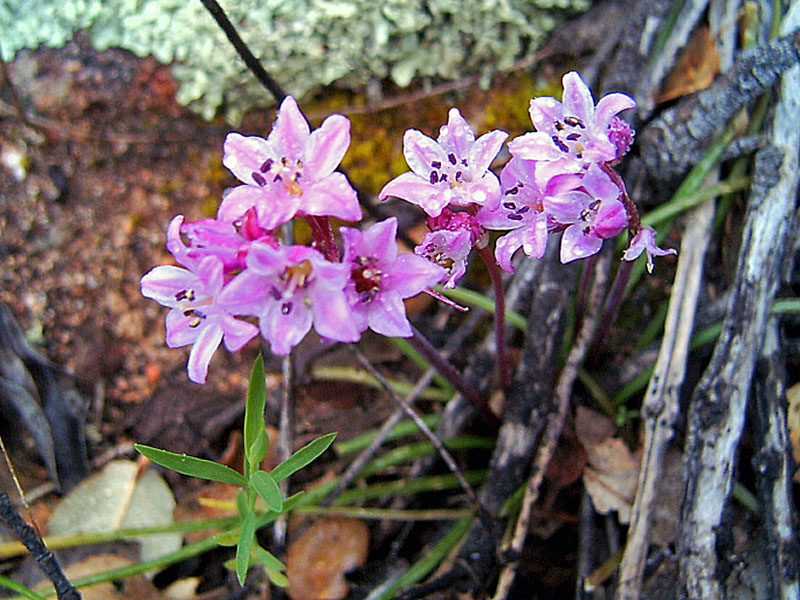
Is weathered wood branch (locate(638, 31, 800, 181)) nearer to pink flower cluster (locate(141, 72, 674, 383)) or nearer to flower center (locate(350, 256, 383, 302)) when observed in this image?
pink flower cluster (locate(141, 72, 674, 383))

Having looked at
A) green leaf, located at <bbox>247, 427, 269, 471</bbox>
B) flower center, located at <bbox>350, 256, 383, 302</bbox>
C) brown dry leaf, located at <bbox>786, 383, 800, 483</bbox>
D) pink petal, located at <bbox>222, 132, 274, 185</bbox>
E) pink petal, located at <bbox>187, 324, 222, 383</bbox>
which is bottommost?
brown dry leaf, located at <bbox>786, 383, 800, 483</bbox>

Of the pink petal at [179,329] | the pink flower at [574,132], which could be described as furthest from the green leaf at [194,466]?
the pink flower at [574,132]

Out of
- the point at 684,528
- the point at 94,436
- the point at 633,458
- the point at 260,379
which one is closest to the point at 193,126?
the point at 94,436

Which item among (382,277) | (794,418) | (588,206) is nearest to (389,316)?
(382,277)

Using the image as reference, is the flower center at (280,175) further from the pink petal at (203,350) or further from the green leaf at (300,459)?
the green leaf at (300,459)

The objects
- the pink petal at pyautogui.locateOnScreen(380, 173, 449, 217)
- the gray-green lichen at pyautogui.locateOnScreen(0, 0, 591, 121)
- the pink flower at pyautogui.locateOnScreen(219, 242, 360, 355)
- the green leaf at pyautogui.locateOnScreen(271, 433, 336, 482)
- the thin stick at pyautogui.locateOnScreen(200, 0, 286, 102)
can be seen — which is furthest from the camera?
the gray-green lichen at pyautogui.locateOnScreen(0, 0, 591, 121)

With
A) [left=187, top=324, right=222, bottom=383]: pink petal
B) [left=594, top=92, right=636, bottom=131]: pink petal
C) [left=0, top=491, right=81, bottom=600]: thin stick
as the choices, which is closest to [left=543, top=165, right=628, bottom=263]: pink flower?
[left=594, top=92, right=636, bottom=131]: pink petal

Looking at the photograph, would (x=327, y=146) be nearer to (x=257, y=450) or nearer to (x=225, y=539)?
(x=257, y=450)
